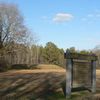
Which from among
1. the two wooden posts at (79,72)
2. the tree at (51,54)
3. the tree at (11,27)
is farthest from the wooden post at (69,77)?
the tree at (51,54)

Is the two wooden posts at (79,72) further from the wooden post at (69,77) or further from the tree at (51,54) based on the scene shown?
the tree at (51,54)

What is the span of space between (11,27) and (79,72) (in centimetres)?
4488

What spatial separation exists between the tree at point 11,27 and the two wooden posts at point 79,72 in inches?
1664

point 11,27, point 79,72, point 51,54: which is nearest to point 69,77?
point 79,72

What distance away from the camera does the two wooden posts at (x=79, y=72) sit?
40.4 feet

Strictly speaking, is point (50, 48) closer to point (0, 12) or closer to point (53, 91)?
point (0, 12)

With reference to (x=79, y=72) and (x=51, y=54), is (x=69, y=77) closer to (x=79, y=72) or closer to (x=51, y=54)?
(x=79, y=72)

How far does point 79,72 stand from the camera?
12977mm

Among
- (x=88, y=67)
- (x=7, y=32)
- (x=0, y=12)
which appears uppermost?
(x=0, y=12)

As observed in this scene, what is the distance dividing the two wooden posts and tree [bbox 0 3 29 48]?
42269mm

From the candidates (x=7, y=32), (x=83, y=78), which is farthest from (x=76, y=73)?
(x=7, y=32)

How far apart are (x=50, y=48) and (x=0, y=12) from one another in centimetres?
3711

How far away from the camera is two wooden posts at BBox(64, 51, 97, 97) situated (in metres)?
12.3

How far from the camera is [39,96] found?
1203 cm
